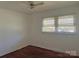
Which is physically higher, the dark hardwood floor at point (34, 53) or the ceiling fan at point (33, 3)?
the ceiling fan at point (33, 3)

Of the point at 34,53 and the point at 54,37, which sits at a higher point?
the point at 54,37

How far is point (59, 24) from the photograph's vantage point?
115 centimetres

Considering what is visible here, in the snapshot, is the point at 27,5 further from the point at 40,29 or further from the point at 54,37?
the point at 54,37

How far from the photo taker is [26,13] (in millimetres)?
1158

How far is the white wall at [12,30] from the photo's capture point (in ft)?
3.52

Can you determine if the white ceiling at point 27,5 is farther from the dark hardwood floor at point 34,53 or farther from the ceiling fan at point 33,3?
the dark hardwood floor at point 34,53

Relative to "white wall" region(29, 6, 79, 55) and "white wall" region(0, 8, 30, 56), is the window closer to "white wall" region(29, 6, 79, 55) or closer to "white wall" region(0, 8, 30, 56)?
"white wall" region(29, 6, 79, 55)

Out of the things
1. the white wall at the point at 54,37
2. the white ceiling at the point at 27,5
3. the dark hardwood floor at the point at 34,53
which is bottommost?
the dark hardwood floor at the point at 34,53

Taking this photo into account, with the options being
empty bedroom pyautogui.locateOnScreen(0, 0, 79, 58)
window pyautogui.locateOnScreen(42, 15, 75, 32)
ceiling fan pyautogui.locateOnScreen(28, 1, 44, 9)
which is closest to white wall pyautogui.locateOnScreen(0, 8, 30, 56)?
empty bedroom pyautogui.locateOnScreen(0, 0, 79, 58)

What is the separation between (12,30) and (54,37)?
0.49 meters

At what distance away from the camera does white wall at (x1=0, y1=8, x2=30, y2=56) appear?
3.52 feet

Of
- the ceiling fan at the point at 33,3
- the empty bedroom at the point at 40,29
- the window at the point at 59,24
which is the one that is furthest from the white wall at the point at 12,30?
the window at the point at 59,24

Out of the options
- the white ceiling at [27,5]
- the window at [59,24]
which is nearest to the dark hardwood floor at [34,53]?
the window at [59,24]

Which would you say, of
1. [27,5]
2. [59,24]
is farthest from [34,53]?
[27,5]
